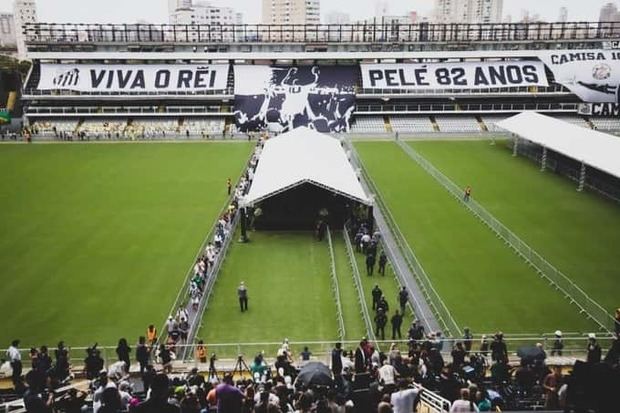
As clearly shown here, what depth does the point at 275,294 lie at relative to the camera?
19.3m

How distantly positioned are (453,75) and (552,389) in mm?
56264

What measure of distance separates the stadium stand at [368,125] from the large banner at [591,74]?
783 inches

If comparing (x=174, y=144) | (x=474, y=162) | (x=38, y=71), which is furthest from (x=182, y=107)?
(x=474, y=162)

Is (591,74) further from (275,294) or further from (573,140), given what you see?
(275,294)

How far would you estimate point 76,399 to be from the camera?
8633mm

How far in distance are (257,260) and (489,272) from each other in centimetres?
898

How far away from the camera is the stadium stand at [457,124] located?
185 ft

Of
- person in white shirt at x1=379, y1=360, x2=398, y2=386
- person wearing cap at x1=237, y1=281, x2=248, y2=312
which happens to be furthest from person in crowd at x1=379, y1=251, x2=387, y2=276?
person in white shirt at x1=379, y1=360, x2=398, y2=386

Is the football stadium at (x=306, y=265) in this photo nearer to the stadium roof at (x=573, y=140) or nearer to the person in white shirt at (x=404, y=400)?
the person in white shirt at (x=404, y=400)

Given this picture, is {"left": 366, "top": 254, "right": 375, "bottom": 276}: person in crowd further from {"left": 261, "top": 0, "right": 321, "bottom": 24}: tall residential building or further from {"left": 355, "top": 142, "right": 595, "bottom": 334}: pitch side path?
{"left": 261, "top": 0, "right": 321, "bottom": 24}: tall residential building

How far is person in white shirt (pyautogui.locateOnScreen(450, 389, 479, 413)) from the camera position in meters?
8.17

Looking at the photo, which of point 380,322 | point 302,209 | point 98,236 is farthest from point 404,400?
point 98,236

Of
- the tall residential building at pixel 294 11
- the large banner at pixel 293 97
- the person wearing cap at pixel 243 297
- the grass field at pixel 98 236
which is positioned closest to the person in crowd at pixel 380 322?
the person wearing cap at pixel 243 297

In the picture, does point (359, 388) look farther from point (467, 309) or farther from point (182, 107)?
point (182, 107)
